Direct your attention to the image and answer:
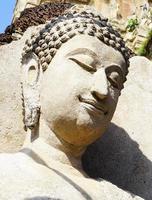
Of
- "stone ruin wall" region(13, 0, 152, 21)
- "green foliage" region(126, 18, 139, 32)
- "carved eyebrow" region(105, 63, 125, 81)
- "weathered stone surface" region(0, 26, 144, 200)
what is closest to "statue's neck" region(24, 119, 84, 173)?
"weathered stone surface" region(0, 26, 144, 200)

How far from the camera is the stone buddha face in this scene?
13.2 ft

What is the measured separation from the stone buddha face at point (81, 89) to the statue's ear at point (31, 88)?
0.19 feet

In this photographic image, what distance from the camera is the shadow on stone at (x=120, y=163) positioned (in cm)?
448

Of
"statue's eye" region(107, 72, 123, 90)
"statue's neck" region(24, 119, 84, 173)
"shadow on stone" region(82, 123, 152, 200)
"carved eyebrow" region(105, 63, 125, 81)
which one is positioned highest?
"carved eyebrow" region(105, 63, 125, 81)

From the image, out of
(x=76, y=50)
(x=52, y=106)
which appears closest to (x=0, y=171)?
(x=52, y=106)

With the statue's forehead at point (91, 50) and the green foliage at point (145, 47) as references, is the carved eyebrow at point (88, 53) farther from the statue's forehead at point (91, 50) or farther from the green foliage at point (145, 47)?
the green foliage at point (145, 47)

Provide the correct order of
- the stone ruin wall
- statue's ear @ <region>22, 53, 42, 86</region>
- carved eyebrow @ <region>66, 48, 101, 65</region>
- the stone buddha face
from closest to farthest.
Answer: the stone buddha face, carved eyebrow @ <region>66, 48, 101, 65</region>, statue's ear @ <region>22, 53, 42, 86</region>, the stone ruin wall

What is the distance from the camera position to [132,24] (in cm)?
926

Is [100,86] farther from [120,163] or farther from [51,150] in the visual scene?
[120,163]

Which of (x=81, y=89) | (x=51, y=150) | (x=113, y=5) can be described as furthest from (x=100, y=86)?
(x=113, y=5)

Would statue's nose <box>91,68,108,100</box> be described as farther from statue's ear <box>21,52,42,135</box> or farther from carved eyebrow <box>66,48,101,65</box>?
statue's ear <box>21,52,42,135</box>

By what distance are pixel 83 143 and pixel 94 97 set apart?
0.22 meters

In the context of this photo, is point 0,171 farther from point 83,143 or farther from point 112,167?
point 112,167

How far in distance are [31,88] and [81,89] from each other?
354 millimetres
